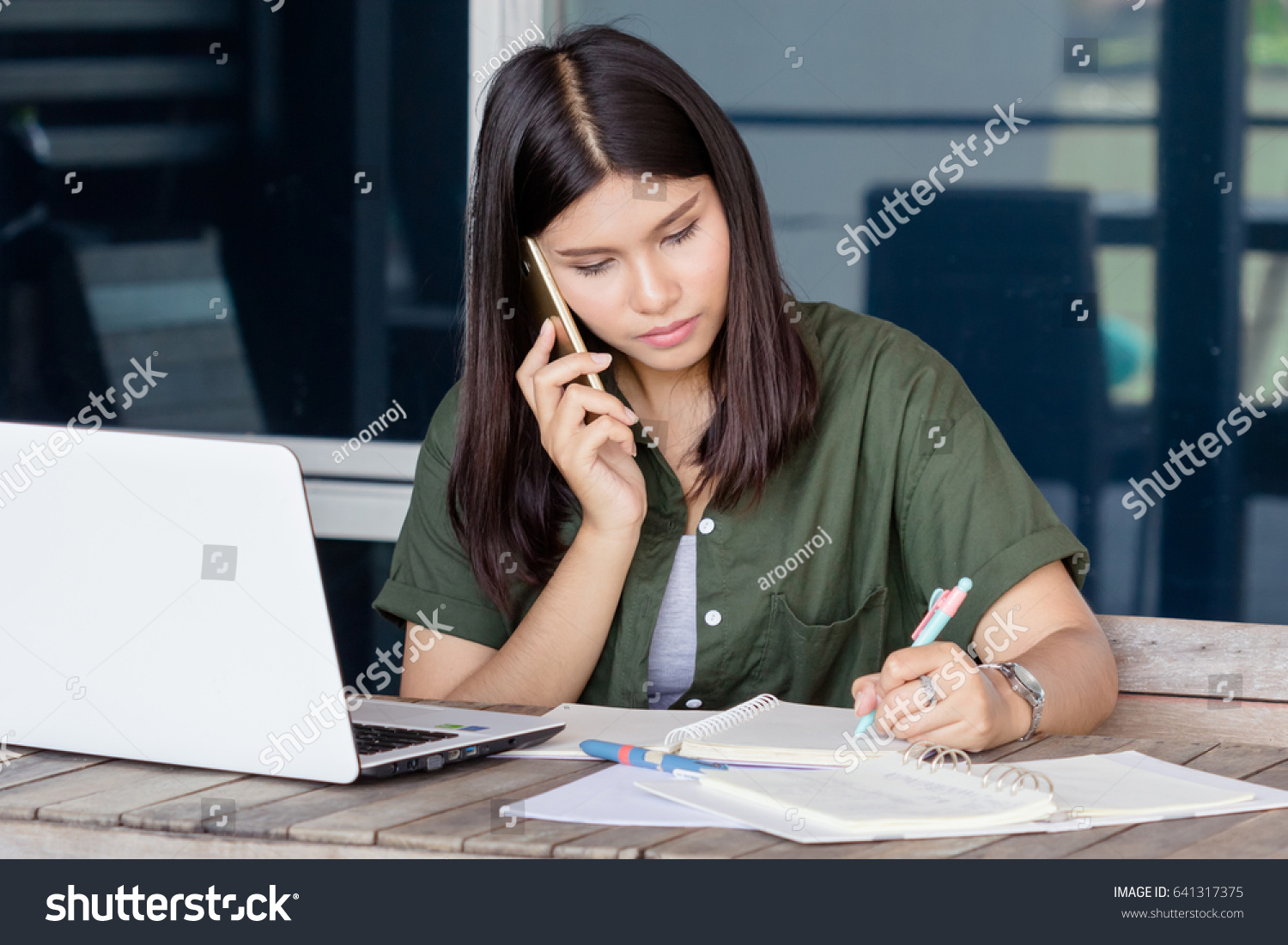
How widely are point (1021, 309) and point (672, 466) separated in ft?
3.99

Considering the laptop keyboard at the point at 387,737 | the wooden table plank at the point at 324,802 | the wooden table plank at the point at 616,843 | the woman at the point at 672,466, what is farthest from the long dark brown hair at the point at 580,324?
the wooden table plank at the point at 616,843

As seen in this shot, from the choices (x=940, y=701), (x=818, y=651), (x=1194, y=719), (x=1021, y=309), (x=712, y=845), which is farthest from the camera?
(x=1021, y=309)

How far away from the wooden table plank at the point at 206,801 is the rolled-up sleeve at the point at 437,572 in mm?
572

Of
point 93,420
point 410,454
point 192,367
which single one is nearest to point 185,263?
point 192,367

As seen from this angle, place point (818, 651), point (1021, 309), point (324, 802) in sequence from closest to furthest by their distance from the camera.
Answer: point (324, 802) → point (818, 651) → point (1021, 309)

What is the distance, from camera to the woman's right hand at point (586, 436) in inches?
57.2

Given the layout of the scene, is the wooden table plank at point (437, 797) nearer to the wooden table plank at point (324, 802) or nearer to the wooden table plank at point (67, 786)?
the wooden table plank at point (324, 802)

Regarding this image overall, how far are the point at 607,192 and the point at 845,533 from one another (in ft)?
1.58

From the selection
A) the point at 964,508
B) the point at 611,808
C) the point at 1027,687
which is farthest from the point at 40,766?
the point at 964,508

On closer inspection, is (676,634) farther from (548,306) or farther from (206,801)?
(206,801)

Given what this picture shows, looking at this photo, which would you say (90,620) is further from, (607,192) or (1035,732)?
(1035,732)

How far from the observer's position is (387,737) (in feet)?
3.61

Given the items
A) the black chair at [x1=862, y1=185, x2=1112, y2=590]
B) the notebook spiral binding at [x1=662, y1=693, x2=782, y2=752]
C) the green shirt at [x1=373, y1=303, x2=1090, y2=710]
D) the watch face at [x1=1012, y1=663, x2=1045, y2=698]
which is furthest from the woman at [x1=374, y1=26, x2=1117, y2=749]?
the black chair at [x1=862, y1=185, x2=1112, y2=590]

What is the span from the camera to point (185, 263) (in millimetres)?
2957
